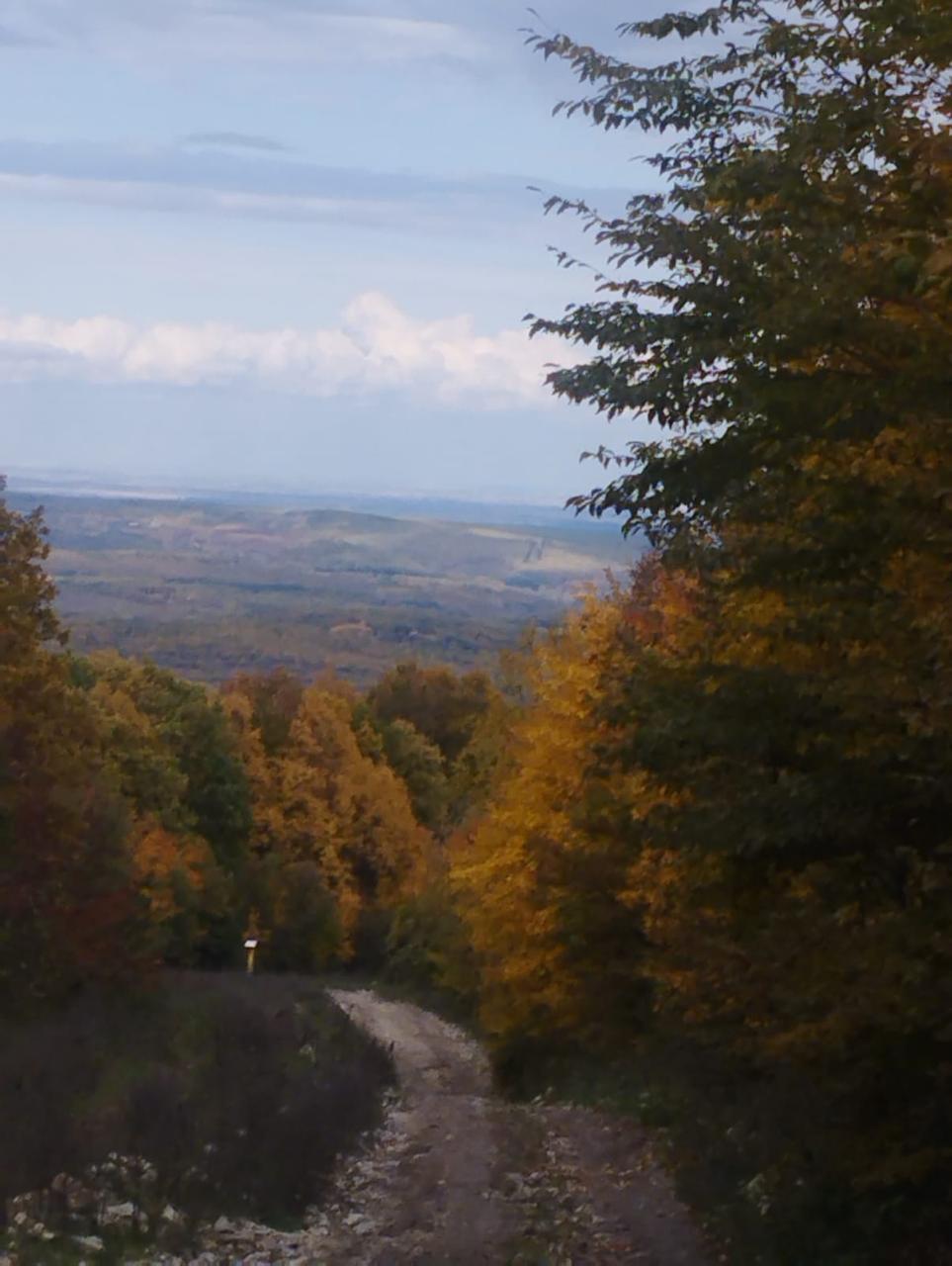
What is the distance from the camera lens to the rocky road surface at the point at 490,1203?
1387 centimetres

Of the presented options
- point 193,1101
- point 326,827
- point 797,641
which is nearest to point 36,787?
point 193,1101

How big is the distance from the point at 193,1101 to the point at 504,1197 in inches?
129

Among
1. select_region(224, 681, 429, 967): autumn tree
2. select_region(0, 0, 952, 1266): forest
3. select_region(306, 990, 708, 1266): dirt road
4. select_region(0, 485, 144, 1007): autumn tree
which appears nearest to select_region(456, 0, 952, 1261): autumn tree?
select_region(0, 0, 952, 1266): forest

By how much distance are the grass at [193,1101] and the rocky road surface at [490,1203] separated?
476 millimetres

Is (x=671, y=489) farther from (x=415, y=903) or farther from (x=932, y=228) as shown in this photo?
(x=415, y=903)

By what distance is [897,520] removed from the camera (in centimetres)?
974

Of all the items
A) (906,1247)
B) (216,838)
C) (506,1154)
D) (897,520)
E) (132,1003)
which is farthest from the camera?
(216,838)

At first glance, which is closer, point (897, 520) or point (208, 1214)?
point (897, 520)

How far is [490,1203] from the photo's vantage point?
16828 millimetres

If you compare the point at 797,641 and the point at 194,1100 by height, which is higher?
the point at 797,641

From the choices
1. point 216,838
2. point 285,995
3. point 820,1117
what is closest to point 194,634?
point 216,838

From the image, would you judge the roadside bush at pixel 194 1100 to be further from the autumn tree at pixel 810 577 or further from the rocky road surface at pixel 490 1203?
the autumn tree at pixel 810 577

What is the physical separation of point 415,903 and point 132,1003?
21.3 m

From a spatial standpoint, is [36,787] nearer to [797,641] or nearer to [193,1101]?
[193,1101]
